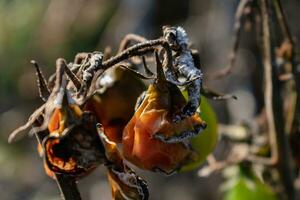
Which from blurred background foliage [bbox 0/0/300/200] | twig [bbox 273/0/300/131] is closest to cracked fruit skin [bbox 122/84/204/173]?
twig [bbox 273/0/300/131]

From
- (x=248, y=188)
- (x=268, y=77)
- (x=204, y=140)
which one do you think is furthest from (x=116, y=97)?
(x=248, y=188)

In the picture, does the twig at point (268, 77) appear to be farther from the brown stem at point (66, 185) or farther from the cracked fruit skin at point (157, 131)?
the brown stem at point (66, 185)

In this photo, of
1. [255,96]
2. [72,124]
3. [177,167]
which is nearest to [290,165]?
[177,167]

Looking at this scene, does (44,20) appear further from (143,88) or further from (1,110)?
(143,88)

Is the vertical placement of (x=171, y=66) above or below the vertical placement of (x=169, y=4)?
above

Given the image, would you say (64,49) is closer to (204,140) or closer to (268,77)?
(268,77)

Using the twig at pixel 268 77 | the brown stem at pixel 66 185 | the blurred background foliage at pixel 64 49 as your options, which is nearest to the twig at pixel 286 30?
the twig at pixel 268 77
